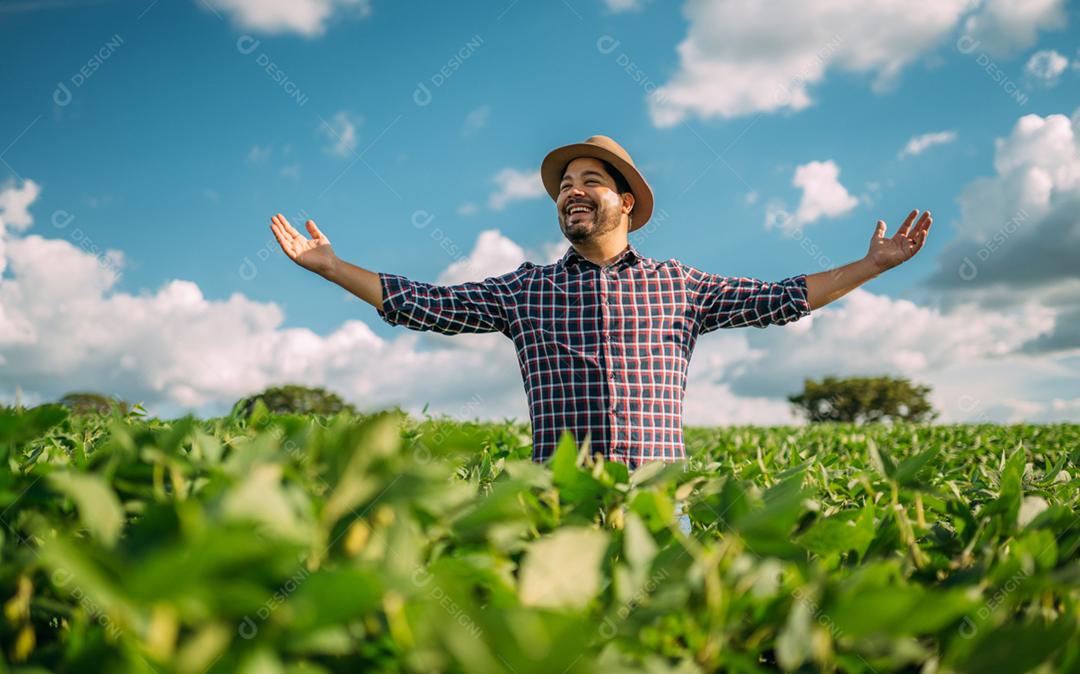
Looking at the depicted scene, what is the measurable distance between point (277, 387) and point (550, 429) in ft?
63.6

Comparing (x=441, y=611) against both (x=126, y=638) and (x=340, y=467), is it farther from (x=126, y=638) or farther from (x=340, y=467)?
(x=126, y=638)

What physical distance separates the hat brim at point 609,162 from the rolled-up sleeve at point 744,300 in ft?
3.37

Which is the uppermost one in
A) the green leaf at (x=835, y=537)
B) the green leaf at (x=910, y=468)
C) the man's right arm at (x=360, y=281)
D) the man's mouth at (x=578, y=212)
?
the man's mouth at (x=578, y=212)

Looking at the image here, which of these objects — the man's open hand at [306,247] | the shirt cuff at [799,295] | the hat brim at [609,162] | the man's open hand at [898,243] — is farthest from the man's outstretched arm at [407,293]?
the man's open hand at [898,243]

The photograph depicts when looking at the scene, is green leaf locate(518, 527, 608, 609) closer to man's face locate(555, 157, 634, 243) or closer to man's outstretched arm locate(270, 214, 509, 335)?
man's outstretched arm locate(270, 214, 509, 335)

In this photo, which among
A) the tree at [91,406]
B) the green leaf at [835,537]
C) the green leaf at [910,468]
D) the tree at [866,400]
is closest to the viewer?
the green leaf at [835,537]

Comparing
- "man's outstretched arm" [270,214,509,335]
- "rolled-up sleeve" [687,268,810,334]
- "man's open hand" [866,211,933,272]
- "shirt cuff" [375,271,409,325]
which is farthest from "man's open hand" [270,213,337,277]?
"man's open hand" [866,211,933,272]

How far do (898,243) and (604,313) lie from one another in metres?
1.93

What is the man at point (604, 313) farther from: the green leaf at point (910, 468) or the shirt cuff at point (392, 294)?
the green leaf at point (910, 468)

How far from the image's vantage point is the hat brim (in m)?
5.55

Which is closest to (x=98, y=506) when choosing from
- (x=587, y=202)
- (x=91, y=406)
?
(x=587, y=202)

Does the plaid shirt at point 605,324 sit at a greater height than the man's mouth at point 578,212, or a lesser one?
lesser

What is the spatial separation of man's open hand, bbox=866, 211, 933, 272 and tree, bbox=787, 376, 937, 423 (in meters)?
50.2

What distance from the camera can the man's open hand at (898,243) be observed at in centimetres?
473
